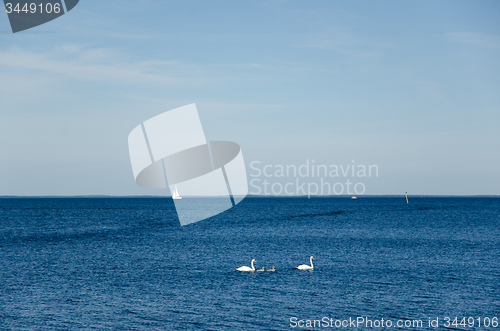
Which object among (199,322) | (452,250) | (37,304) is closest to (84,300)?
(37,304)

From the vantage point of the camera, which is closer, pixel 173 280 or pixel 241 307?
pixel 241 307

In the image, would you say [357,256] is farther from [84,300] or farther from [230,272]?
[84,300]

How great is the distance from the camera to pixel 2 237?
77562 millimetres

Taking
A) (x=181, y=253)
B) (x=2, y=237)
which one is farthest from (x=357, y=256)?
(x=2, y=237)

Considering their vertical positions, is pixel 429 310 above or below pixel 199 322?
below

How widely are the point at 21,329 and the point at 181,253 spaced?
31.8m

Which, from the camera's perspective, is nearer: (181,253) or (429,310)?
(429,310)

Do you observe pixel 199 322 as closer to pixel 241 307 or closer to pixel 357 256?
pixel 241 307

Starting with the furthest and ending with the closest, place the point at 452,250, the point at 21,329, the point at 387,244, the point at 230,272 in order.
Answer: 1. the point at 387,244
2. the point at 452,250
3. the point at 230,272
4. the point at 21,329

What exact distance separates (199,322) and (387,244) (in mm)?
46998

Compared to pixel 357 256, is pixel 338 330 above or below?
above

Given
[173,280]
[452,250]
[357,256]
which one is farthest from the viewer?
[452,250]

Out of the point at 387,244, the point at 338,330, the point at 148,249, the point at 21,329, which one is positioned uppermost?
the point at 21,329

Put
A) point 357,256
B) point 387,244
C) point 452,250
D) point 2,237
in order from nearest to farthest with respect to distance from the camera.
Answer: point 357,256 → point 452,250 → point 387,244 → point 2,237
